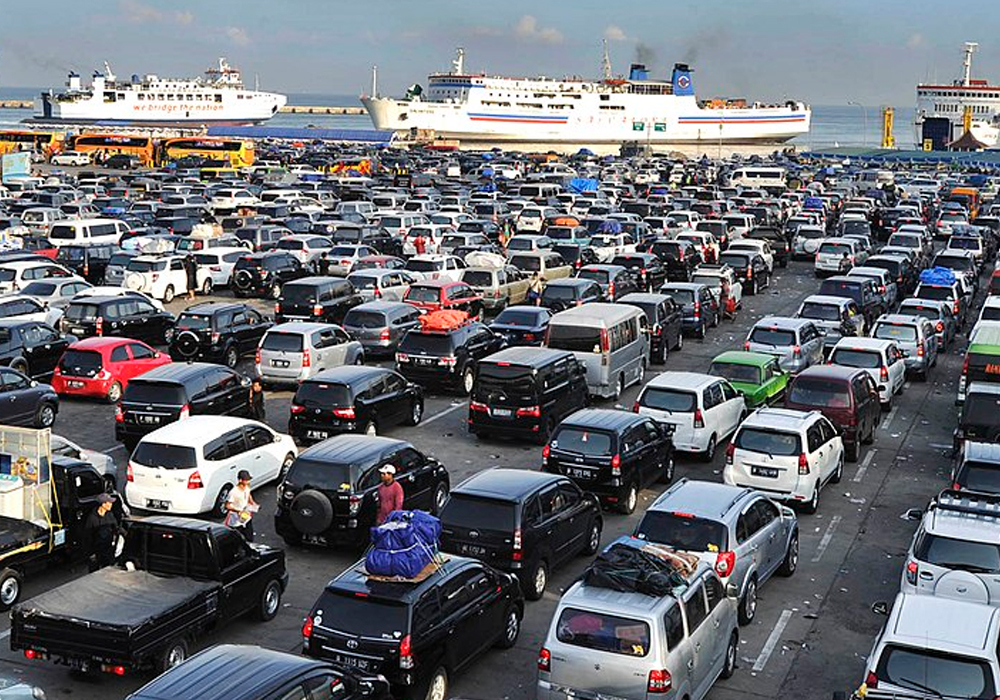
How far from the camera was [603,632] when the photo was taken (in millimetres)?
12078

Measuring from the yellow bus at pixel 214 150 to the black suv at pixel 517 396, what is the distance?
7755 centimetres

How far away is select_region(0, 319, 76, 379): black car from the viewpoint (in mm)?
27000

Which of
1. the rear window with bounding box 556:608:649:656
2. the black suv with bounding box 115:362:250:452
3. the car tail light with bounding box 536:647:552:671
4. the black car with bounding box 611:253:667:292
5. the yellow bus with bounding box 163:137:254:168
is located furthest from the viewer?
the yellow bus with bounding box 163:137:254:168

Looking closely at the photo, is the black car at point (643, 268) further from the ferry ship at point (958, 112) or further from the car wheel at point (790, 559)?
the ferry ship at point (958, 112)

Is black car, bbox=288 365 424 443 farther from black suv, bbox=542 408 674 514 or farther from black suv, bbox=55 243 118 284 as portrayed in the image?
black suv, bbox=55 243 118 284

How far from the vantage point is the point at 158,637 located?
42.6ft

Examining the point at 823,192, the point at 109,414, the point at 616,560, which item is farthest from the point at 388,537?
the point at 823,192

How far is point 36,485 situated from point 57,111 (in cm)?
16523

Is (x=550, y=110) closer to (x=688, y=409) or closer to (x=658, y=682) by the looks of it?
(x=688, y=409)

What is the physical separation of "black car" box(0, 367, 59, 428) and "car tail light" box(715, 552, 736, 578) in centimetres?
1457

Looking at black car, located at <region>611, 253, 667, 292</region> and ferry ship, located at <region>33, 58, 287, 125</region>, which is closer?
black car, located at <region>611, 253, 667, 292</region>

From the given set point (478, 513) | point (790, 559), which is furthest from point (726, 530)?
point (478, 513)

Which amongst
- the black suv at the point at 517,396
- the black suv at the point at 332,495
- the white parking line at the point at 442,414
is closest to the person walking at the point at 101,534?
the black suv at the point at 332,495

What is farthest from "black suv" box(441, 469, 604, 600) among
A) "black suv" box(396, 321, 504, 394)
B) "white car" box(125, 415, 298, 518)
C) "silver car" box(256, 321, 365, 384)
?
"silver car" box(256, 321, 365, 384)
